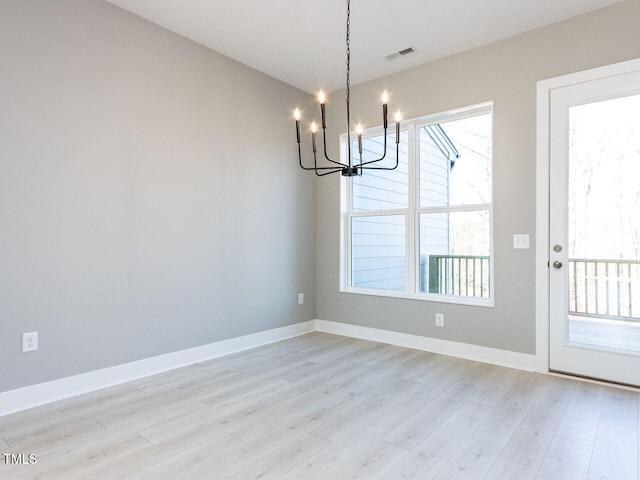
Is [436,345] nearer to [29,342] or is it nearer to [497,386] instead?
[497,386]

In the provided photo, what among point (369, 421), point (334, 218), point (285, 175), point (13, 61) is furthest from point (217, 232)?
point (369, 421)

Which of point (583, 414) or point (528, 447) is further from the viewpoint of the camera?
point (583, 414)

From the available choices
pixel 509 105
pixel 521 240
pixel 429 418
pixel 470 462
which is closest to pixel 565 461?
pixel 470 462

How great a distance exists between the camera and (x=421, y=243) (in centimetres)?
401

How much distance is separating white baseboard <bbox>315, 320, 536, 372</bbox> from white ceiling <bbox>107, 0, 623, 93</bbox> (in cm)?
276

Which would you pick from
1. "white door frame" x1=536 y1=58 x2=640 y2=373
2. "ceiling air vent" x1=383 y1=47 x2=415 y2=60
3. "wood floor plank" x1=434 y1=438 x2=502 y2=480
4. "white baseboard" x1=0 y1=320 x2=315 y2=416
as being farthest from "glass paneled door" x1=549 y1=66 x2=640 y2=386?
"white baseboard" x1=0 y1=320 x2=315 y2=416

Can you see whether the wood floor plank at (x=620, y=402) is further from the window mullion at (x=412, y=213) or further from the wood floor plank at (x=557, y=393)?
the window mullion at (x=412, y=213)

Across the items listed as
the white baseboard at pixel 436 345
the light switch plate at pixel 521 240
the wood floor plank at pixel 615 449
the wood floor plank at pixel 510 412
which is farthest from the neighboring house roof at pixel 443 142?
the wood floor plank at pixel 615 449

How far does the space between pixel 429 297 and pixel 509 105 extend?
6.28 feet

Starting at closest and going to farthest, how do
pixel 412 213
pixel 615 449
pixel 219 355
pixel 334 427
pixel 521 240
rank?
pixel 615 449 → pixel 334 427 → pixel 521 240 → pixel 219 355 → pixel 412 213

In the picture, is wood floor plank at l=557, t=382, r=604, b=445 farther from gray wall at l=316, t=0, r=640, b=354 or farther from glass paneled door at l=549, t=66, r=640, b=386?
gray wall at l=316, t=0, r=640, b=354

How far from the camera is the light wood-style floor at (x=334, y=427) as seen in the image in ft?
6.00

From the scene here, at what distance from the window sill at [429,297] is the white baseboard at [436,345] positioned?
38cm

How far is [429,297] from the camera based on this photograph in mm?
3869
